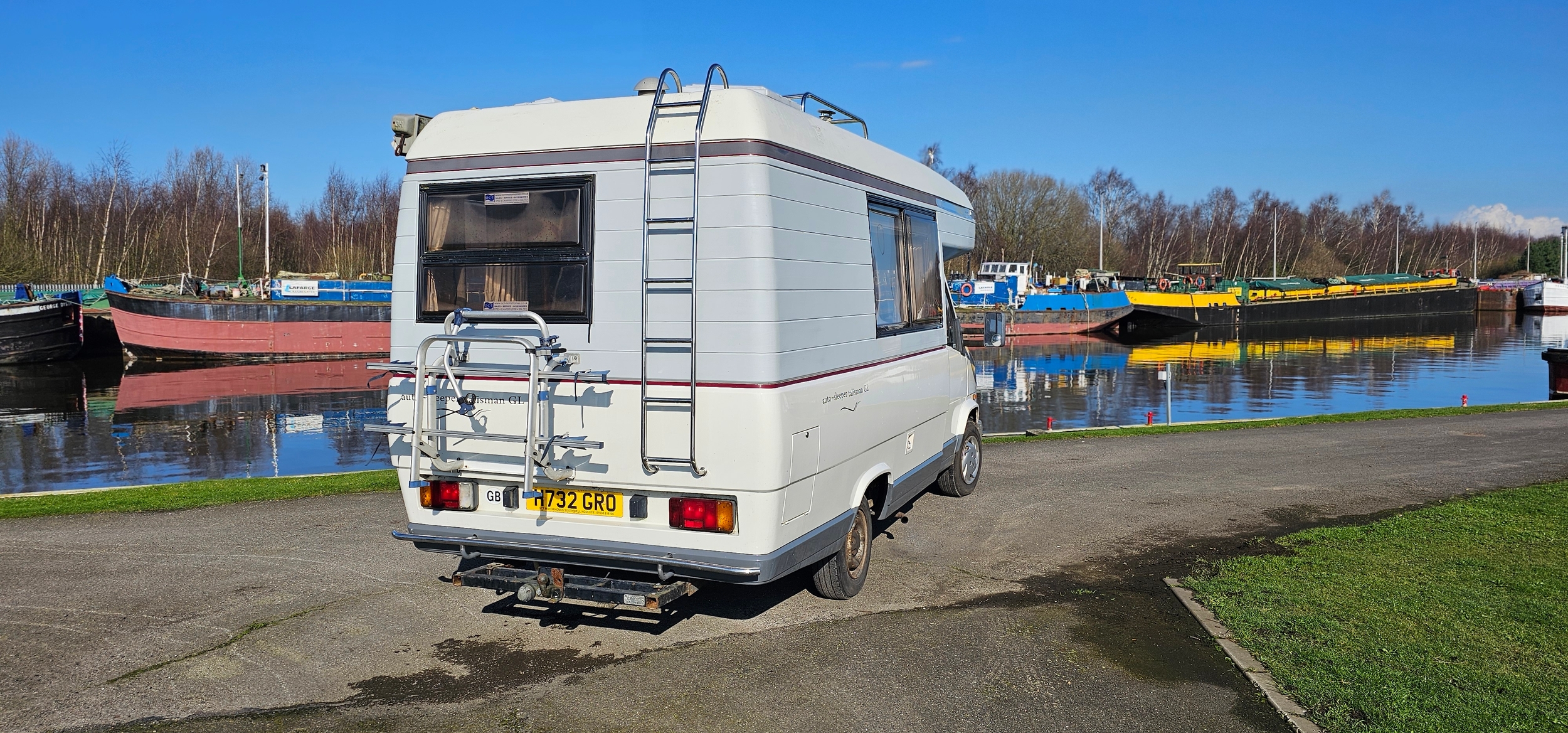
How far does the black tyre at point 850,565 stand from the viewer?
6824mm

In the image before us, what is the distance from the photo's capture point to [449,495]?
6.14m

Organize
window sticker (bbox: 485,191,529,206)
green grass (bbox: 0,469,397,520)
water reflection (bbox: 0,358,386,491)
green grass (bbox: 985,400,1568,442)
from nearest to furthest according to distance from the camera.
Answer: window sticker (bbox: 485,191,529,206) → green grass (bbox: 0,469,397,520) → green grass (bbox: 985,400,1568,442) → water reflection (bbox: 0,358,386,491)

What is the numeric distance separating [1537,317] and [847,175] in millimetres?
92623

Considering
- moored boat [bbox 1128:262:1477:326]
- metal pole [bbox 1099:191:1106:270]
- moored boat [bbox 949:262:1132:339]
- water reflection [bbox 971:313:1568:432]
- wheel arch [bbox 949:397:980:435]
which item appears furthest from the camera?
metal pole [bbox 1099:191:1106:270]

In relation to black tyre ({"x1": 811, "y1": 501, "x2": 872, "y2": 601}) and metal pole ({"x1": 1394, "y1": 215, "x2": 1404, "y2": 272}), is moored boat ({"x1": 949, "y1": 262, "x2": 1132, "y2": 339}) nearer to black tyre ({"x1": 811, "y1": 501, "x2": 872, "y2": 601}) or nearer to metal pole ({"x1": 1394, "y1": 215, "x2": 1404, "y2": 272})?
black tyre ({"x1": 811, "y1": 501, "x2": 872, "y2": 601})

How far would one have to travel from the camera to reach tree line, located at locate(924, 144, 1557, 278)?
281ft

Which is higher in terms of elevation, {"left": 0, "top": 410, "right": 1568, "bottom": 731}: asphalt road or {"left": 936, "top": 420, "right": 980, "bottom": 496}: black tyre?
{"left": 936, "top": 420, "right": 980, "bottom": 496}: black tyre

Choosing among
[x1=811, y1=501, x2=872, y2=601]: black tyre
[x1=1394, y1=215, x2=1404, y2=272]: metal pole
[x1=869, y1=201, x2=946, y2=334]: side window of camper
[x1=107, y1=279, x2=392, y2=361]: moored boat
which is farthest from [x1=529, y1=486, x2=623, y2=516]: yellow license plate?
[x1=1394, y1=215, x2=1404, y2=272]: metal pole

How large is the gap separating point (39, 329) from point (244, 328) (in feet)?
24.1

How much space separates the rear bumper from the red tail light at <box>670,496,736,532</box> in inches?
5.4

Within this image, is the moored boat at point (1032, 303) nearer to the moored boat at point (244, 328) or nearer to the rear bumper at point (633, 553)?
the moored boat at point (244, 328)

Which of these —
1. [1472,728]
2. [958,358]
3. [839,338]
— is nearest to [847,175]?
[839,338]

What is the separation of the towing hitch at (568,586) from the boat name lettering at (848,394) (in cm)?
132

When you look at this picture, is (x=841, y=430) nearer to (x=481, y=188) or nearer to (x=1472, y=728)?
(x=481, y=188)
